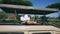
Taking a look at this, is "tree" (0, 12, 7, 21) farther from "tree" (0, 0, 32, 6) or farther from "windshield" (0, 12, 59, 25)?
"tree" (0, 0, 32, 6)

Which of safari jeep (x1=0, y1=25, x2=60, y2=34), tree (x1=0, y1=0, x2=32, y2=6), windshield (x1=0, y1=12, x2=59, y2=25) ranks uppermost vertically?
tree (x1=0, y1=0, x2=32, y2=6)

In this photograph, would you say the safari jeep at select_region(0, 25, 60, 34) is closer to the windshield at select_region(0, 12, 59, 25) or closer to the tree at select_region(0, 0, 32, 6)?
the windshield at select_region(0, 12, 59, 25)

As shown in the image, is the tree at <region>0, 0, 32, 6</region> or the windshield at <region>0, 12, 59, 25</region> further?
the tree at <region>0, 0, 32, 6</region>

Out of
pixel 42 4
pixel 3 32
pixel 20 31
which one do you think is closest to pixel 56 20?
pixel 42 4

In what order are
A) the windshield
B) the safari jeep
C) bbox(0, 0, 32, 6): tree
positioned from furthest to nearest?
bbox(0, 0, 32, 6): tree
the windshield
the safari jeep

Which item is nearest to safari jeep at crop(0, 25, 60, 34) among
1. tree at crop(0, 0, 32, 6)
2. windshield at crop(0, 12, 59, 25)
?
windshield at crop(0, 12, 59, 25)

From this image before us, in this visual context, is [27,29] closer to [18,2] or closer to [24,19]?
[24,19]

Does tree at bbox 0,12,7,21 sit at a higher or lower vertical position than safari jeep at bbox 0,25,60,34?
higher

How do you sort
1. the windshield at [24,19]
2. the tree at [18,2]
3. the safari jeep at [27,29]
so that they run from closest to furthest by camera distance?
1. the safari jeep at [27,29]
2. the windshield at [24,19]
3. the tree at [18,2]

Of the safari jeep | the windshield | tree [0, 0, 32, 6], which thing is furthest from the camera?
tree [0, 0, 32, 6]

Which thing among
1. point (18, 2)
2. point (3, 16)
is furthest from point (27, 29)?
point (18, 2)

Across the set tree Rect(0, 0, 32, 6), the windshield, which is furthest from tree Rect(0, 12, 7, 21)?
tree Rect(0, 0, 32, 6)

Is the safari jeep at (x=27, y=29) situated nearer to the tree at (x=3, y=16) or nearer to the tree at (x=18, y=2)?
the tree at (x=3, y=16)

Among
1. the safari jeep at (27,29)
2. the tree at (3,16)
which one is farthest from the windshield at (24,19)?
the safari jeep at (27,29)
